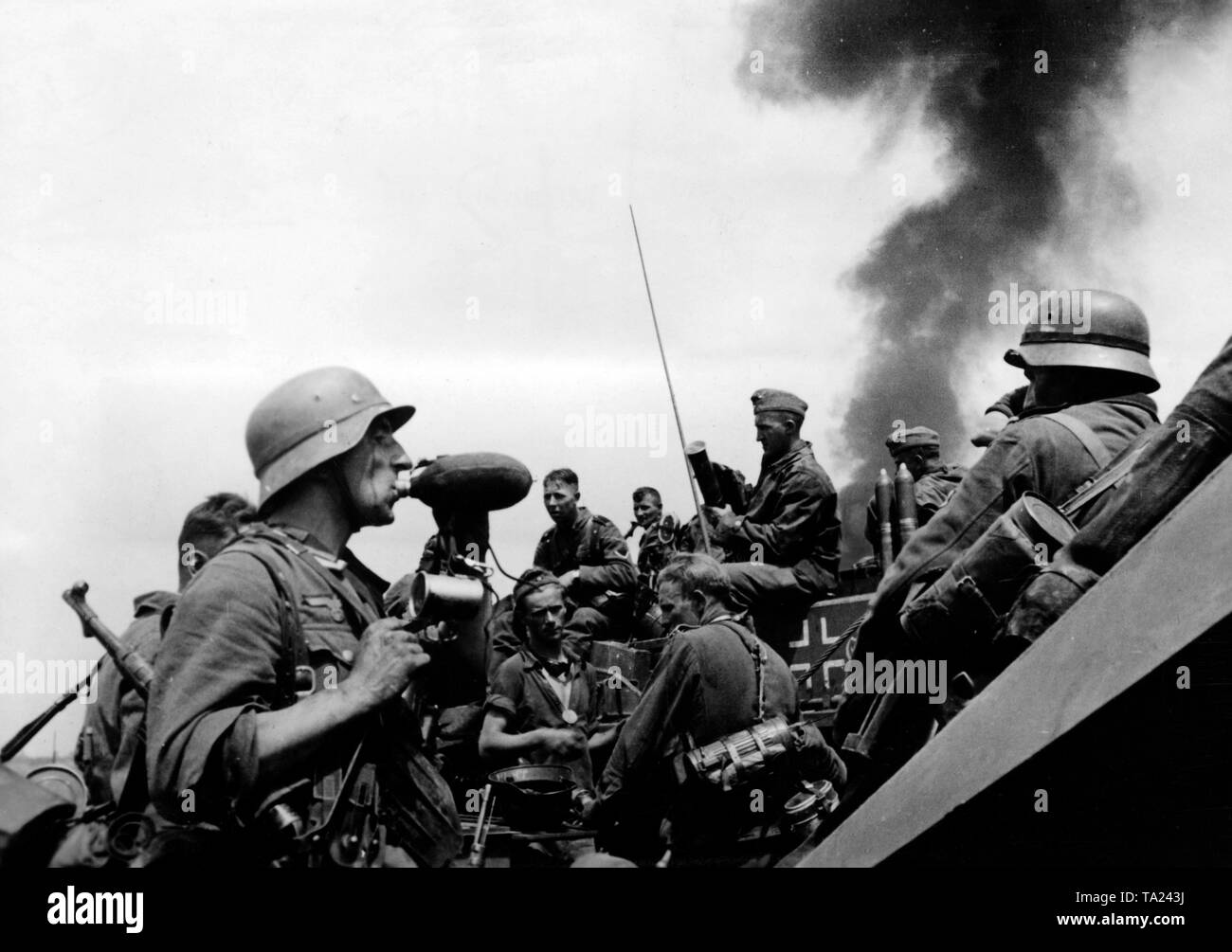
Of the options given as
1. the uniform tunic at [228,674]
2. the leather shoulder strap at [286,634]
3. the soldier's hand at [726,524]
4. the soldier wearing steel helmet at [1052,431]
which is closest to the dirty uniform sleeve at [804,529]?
the soldier's hand at [726,524]

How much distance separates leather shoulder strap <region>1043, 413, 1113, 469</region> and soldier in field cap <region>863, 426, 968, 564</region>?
9.12 feet

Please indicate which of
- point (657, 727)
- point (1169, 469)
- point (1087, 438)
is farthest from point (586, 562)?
point (1169, 469)

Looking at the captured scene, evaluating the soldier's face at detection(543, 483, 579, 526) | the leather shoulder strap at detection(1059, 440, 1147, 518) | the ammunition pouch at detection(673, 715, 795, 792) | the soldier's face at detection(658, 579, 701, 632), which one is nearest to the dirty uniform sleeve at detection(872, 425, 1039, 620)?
the leather shoulder strap at detection(1059, 440, 1147, 518)

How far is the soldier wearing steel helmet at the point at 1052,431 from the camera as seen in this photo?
482 cm

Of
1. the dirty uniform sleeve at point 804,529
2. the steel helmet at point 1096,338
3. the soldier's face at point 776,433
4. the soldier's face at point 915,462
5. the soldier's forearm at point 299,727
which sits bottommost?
the soldier's forearm at point 299,727

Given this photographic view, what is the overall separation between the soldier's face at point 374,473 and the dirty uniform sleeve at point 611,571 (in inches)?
186

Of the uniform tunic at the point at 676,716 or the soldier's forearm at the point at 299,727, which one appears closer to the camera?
the soldier's forearm at the point at 299,727

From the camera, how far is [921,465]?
27.1 feet

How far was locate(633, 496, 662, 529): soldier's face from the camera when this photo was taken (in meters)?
9.59

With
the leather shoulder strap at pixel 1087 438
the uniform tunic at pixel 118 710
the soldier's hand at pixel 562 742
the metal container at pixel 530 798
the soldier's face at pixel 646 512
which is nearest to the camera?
the uniform tunic at pixel 118 710

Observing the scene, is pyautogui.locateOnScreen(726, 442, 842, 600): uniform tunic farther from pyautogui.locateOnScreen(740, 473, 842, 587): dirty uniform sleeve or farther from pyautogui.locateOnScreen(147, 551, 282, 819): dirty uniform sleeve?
pyautogui.locateOnScreen(147, 551, 282, 819): dirty uniform sleeve

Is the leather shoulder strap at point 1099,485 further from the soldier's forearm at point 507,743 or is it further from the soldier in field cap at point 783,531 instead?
the soldier in field cap at point 783,531

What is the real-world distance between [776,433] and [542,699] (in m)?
2.19
